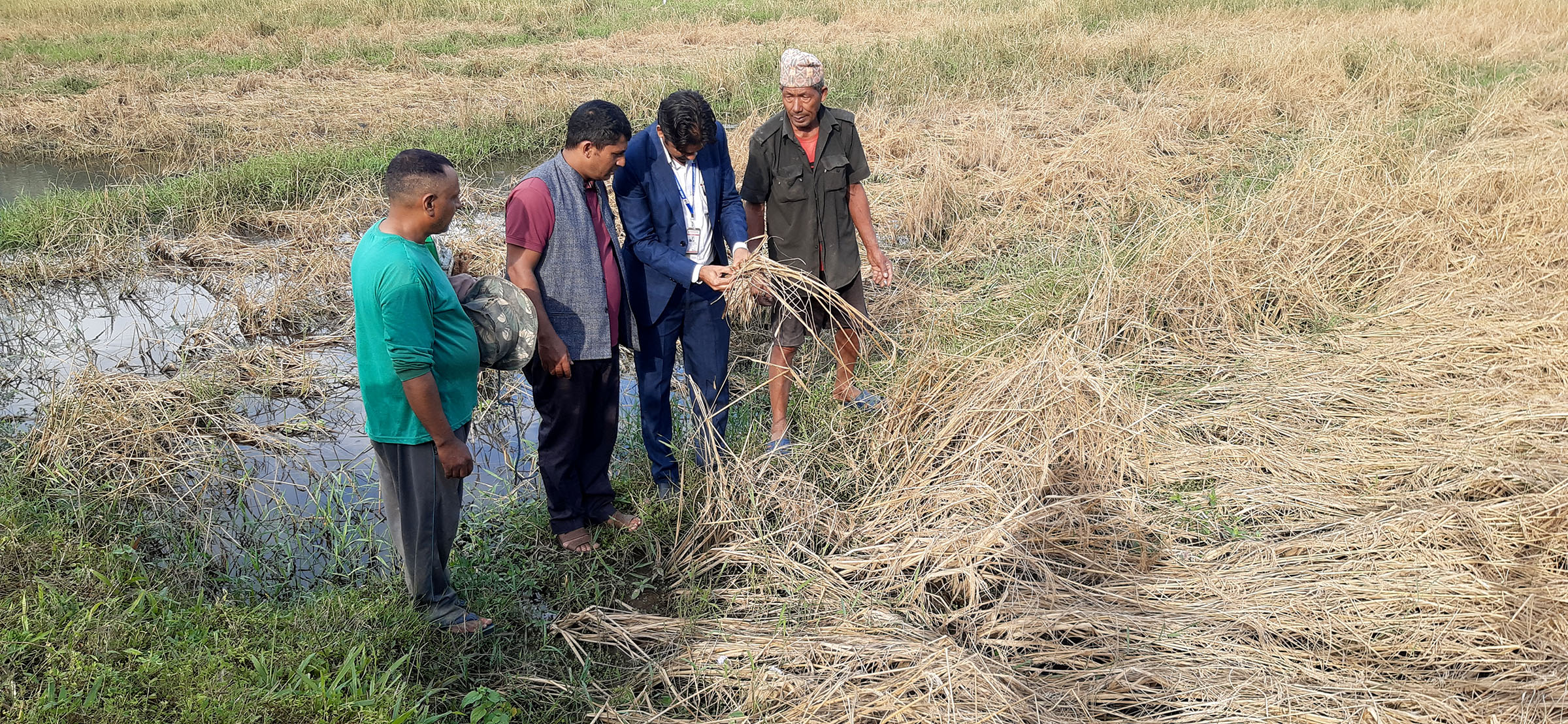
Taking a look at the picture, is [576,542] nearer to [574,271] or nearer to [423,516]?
[423,516]

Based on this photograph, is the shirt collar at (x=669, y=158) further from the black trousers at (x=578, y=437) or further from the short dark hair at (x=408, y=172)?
the short dark hair at (x=408, y=172)

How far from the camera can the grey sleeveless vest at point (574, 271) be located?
2.94 meters

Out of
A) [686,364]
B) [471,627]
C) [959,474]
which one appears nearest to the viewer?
[471,627]

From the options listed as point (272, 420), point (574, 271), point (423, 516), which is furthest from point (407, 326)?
point (272, 420)

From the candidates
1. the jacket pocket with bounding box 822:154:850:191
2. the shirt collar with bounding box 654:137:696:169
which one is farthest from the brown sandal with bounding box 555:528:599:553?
the jacket pocket with bounding box 822:154:850:191

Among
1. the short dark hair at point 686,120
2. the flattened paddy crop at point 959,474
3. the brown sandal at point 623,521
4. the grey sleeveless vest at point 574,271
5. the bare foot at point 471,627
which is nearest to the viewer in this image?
the flattened paddy crop at point 959,474

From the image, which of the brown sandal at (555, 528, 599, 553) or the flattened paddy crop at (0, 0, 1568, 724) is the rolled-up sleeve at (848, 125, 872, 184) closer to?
the flattened paddy crop at (0, 0, 1568, 724)

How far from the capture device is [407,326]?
237 centimetres

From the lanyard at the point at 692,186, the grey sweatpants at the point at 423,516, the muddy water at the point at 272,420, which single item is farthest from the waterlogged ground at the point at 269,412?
the lanyard at the point at 692,186

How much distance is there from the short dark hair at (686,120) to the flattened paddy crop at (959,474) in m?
1.12

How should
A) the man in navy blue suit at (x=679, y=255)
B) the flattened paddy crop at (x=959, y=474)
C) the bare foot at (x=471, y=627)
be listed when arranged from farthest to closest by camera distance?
the man in navy blue suit at (x=679, y=255)
the bare foot at (x=471, y=627)
the flattened paddy crop at (x=959, y=474)

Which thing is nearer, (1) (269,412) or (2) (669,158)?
(2) (669,158)

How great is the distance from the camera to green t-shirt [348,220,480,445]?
234 centimetres

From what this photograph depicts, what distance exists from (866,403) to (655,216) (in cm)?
120
